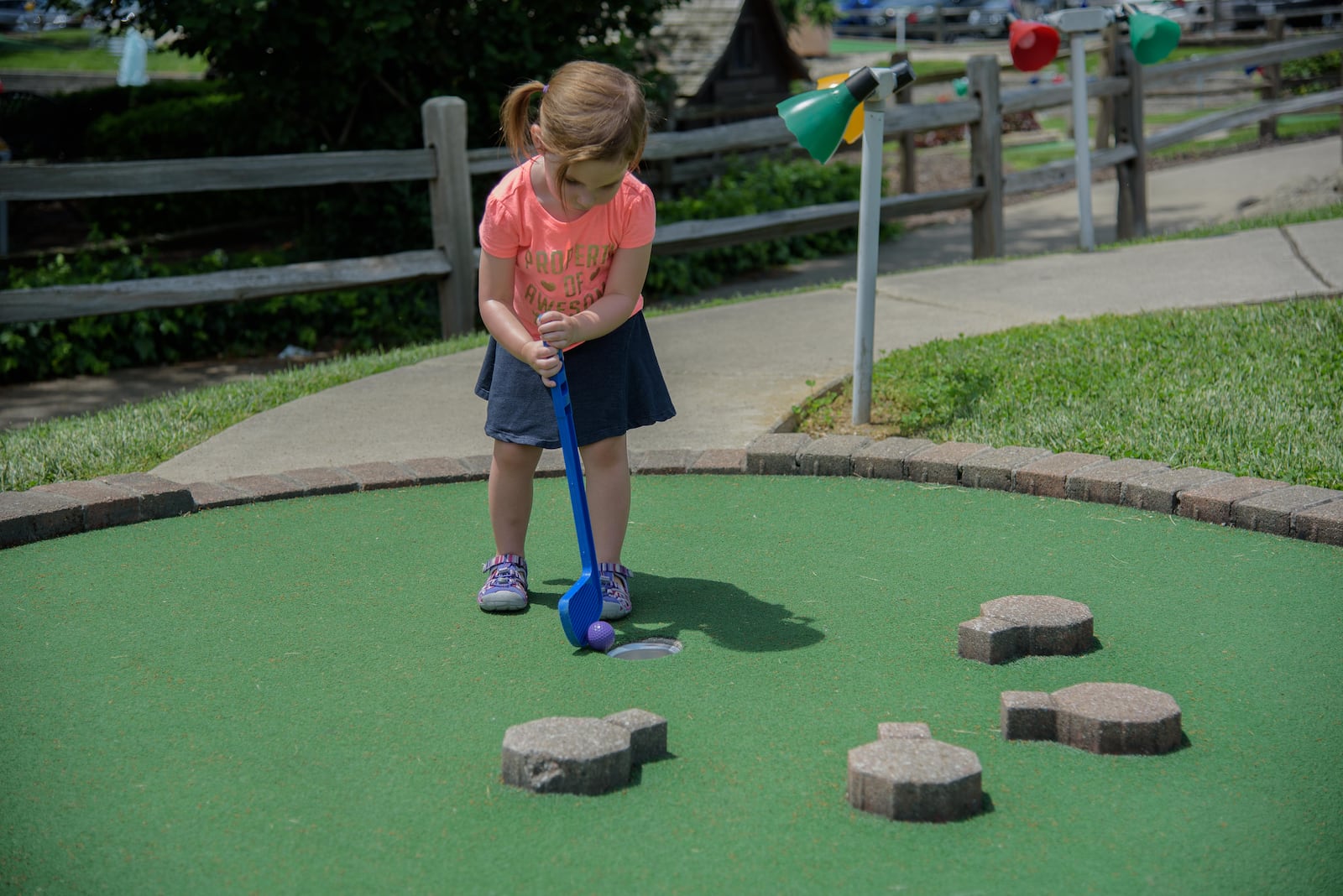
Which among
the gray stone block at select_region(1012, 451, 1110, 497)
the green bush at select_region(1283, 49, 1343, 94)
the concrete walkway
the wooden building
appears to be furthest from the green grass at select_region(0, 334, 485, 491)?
the green bush at select_region(1283, 49, 1343, 94)

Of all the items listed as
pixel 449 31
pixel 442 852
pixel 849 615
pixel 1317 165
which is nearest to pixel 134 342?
pixel 449 31

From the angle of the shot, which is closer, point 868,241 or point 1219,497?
point 1219,497

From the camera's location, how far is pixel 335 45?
8.35 metres

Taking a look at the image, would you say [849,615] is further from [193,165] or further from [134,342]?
[134,342]

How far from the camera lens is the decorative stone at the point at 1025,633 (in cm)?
260

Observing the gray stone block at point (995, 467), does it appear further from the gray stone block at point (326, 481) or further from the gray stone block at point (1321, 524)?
the gray stone block at point (326, 481)

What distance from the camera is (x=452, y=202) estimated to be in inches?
277

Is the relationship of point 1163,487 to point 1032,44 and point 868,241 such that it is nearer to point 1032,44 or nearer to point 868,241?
point 868,241

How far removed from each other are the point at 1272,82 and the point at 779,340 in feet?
44.2

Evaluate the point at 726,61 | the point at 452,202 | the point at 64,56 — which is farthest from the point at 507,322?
the point at 64,56

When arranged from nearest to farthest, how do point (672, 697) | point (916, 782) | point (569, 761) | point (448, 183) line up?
point (916, 782), point (569, 761), point (672, 697), point (448, 183)

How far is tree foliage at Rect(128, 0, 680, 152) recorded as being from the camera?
8.22 m

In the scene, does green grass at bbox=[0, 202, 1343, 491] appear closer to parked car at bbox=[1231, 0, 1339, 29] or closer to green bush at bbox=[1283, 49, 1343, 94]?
green bush at bbox=[1283, 49, 1343, 94]

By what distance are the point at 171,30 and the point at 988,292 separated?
5.45 meters
